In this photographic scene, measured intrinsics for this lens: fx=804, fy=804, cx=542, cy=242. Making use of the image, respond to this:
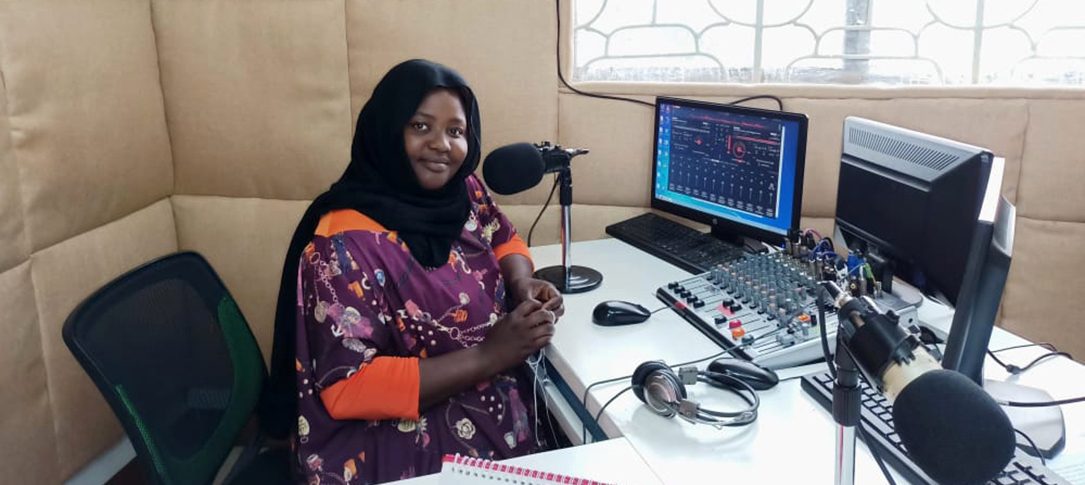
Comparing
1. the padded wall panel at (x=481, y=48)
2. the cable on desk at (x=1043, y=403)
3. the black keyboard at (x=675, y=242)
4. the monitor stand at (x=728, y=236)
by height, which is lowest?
the cable on desk at (x=1043, y=403)

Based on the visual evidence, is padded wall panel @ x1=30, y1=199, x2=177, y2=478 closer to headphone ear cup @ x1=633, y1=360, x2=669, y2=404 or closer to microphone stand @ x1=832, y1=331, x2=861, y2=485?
headphone ear cup @ x1=633, y1=360, x2=669, y2=404

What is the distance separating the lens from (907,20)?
228cm

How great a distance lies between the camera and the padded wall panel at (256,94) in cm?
211

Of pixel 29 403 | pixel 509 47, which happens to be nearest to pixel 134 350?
pixel 29 403

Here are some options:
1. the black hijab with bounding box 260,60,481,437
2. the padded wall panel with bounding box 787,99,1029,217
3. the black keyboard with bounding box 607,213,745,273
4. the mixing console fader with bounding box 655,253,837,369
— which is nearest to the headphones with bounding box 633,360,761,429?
the mixing console fader with bounding box 655,253,837,369

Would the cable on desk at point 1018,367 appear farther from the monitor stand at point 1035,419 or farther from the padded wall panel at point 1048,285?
the padded wall panel at point 1048,285

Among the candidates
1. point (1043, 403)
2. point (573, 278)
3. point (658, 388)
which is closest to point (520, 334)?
point (658, 388)

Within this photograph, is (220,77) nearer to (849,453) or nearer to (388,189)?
(388,189)

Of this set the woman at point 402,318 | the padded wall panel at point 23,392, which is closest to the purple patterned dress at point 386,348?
the woman at point 402,318

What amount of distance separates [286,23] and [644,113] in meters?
0.98

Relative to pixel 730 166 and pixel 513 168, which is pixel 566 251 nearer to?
pixel 513 168

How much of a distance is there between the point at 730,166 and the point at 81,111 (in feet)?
4.94

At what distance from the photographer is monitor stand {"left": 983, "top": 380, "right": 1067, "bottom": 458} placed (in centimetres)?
107

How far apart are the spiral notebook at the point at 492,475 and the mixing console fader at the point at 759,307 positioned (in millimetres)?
515
